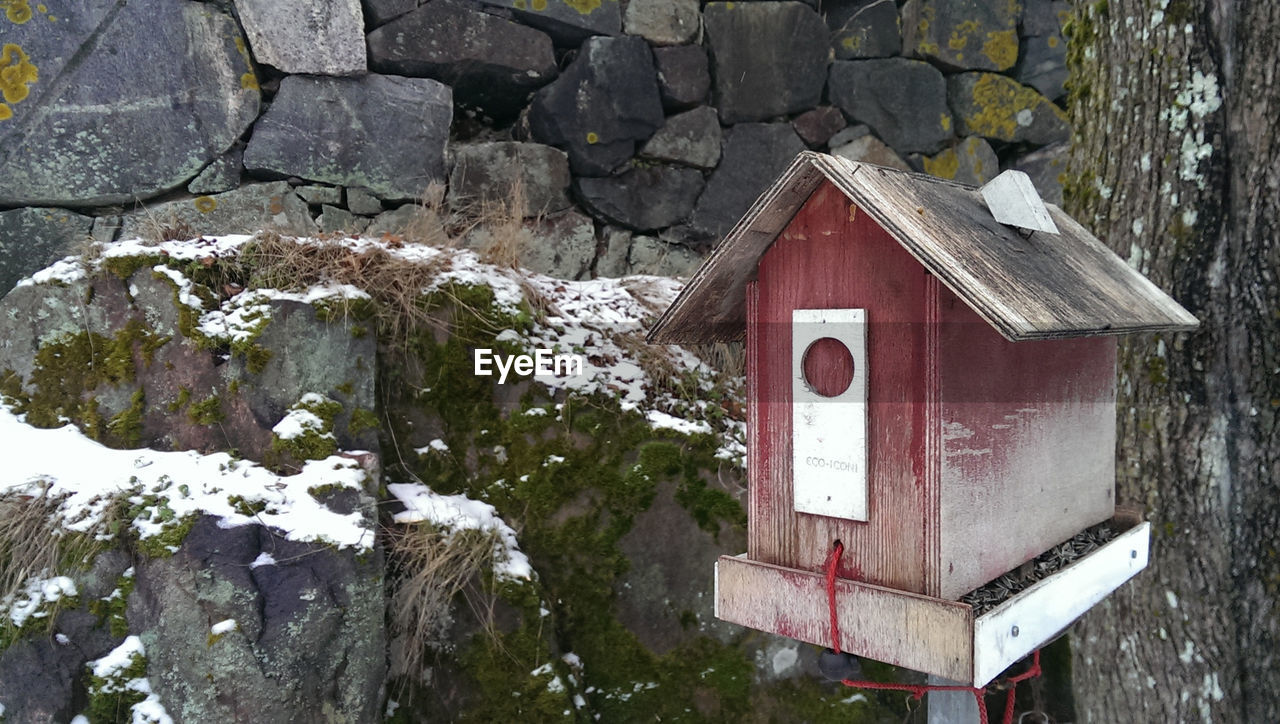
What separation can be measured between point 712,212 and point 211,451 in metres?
3.06

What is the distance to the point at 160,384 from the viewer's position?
2.52 meters

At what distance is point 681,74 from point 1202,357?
3.25 metres

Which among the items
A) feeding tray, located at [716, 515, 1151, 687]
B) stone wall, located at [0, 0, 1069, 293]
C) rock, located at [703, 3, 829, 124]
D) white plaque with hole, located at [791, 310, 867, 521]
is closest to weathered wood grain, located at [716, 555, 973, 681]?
feeding tray, located at [716, 515, 1151, 687]

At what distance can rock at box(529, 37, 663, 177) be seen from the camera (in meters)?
4.21

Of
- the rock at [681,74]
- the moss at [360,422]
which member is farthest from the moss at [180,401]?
the rock at [681,74]

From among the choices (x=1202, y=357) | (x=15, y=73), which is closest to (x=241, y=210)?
(x=15, y=73)

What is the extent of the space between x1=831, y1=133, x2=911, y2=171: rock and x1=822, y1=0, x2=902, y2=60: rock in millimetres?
549

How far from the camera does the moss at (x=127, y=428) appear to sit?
2465 millimetres

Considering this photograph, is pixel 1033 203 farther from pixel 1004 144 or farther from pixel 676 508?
pixel 1004 144

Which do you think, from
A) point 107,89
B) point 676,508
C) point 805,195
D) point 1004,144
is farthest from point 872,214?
point 1004,144

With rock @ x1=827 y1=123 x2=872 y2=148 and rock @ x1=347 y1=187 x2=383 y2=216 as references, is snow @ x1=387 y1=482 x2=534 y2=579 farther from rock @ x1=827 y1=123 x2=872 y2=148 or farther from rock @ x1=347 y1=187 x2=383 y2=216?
rock @ x1=827 y1=123 x2=872 y2=148

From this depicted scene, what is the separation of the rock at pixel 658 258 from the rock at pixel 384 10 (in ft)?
6.01

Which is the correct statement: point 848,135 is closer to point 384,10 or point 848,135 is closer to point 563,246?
point 563,246

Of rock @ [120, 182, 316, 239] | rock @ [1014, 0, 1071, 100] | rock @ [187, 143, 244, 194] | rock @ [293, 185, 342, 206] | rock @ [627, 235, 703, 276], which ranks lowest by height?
rock @ [627, 235, 703, 276]
